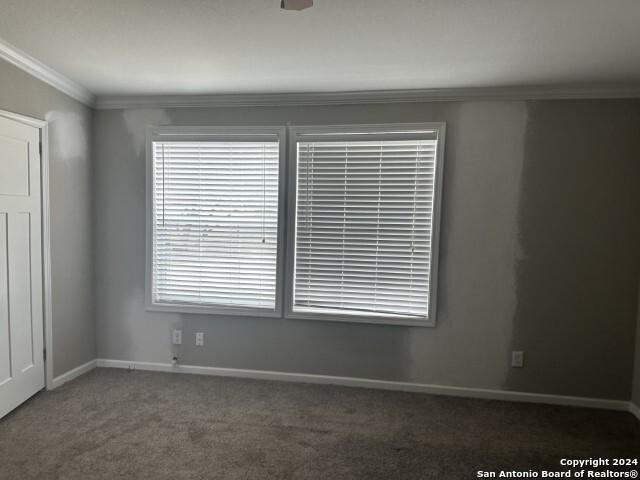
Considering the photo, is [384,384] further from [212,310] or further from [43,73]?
[43,73]

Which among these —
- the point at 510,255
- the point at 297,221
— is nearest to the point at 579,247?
the point at 510,255

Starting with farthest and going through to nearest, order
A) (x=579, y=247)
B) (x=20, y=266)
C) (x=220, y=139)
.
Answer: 1. (x=220, y=139)
2. (x=579, y=247)
3. (x=20, y=266)

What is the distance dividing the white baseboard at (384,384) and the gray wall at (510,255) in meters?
0.05

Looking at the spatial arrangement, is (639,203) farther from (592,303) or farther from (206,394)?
(206,394)

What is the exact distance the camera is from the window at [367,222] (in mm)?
2998

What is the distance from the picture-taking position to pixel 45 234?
2.83 m

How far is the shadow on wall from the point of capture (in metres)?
2.77

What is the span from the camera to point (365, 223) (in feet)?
10.1

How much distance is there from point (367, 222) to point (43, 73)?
2.67 meters

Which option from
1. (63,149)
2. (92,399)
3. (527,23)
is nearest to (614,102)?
(527,23)

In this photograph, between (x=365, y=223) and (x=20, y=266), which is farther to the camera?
(x=365, y=223)

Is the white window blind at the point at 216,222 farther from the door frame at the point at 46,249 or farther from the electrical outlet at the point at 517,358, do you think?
the electrical outlet at the point at 517,358

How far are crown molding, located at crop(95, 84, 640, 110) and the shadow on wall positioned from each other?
83 mm

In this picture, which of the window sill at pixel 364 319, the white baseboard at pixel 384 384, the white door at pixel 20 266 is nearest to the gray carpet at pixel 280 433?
the white baseboard at pixel 384 384
